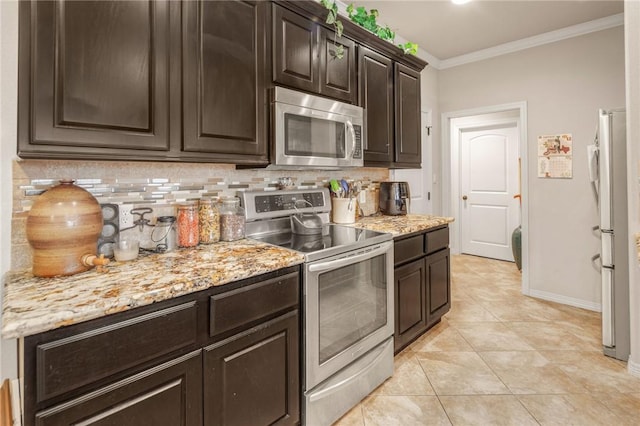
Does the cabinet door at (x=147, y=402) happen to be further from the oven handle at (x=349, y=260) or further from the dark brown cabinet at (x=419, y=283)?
the dark brown cabinet at (x=419, y=283)

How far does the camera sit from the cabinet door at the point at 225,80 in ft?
4.64

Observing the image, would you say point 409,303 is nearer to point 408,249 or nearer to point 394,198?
point 408,249

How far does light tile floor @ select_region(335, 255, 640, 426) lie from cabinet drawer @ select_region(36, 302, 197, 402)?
43.3 inches

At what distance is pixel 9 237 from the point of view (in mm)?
1214

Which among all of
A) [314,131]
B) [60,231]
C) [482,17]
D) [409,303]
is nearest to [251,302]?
[60,231]

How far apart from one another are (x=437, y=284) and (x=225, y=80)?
2.15 m

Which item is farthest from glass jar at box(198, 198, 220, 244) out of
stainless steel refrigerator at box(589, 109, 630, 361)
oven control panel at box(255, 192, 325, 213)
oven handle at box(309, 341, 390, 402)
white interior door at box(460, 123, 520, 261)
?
white interior door at box(460, 123, 520, 261)

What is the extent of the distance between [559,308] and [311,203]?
277 centimetres

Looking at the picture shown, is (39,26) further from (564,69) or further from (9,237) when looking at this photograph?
(564,69)

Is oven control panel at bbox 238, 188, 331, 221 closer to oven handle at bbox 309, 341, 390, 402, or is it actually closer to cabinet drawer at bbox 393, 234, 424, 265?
cabinet drawer at bbox 393, 234, 424, 265

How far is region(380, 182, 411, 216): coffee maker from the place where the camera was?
2.83 metres

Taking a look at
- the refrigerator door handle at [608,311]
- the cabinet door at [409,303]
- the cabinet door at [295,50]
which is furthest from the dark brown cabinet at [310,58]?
the refrigerator door handle at [608,311]

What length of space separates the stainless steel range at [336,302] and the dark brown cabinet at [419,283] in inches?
6.9

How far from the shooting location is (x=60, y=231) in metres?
1.12
